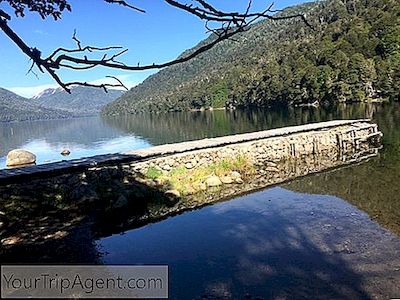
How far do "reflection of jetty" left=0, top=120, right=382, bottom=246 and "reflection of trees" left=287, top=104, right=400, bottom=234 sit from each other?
1802 millimetres

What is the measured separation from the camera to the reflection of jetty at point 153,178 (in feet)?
54.5

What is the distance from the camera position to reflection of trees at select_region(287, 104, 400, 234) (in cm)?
1557

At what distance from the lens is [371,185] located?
66.3 ft

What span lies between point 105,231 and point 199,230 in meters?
3.87

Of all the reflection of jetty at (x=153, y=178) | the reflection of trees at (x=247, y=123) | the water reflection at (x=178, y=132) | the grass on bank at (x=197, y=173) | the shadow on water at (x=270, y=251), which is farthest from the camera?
the reflection of trees at (x=247, y=123)

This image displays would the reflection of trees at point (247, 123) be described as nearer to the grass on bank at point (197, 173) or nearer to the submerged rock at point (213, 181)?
the grass on bank at point (197, 173)

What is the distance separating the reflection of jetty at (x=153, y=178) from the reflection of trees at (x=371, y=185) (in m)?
1.80

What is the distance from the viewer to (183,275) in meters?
10.9

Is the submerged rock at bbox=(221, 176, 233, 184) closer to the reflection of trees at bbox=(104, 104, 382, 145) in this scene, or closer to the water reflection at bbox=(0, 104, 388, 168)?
the water reflection at bbox=(0, 104, 388, 168)

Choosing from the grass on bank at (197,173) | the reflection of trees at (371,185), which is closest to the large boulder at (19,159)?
the grass on bank at (197,173)

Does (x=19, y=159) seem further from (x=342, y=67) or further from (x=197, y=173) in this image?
(x=342, y=67)

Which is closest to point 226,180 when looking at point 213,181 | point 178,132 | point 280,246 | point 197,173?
point 213,181

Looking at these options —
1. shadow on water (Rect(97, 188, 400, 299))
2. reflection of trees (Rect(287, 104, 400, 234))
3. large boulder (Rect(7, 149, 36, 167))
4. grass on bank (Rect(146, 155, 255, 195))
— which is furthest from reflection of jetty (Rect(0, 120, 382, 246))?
large boulder (Rect(7, 149, 36, 167))

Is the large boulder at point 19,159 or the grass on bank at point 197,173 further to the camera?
the large boulder at point 19,159
